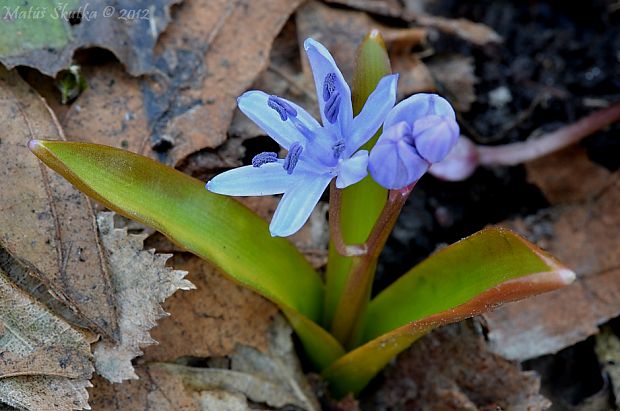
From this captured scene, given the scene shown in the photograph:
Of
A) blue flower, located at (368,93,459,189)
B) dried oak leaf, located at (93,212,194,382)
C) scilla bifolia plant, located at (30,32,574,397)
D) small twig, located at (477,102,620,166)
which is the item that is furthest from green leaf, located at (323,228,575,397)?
small twig, located at (477,102,620,166)

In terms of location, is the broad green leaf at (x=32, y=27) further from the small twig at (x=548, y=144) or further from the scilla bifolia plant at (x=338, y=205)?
the small twig at (x=548, y=144)

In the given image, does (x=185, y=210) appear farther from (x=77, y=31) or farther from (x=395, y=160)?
(x=77, y=31)

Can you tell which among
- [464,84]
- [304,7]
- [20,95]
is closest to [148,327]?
[20,95]

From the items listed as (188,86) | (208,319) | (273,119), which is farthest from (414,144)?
(188,86)

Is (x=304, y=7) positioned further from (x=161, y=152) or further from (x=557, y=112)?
(x=557, y=112)

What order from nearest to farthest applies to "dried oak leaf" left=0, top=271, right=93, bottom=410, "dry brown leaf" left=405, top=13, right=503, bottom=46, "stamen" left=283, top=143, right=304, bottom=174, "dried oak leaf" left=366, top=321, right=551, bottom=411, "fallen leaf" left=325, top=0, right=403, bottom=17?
"stamen" left=283, top=143, right=304, bottom=174 → "dried oak leaf" left=0, top=271, right=93, bottom=410 → "dried oak leaf" left=366, top=321, right=551, bottom=411 → "fallen leaf" left=325, top=0, right=403, bottom=17 → "dry brown leaf" left=405, top=13, right=503, bottom=46

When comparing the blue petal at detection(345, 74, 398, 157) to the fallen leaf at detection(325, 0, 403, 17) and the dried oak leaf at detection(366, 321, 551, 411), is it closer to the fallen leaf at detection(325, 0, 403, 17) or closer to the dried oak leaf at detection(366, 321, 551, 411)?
the dried oak leaf at detection(366, 321, 551, 411)

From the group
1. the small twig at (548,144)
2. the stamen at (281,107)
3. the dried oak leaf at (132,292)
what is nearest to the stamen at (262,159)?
the stamen at (281,107)
